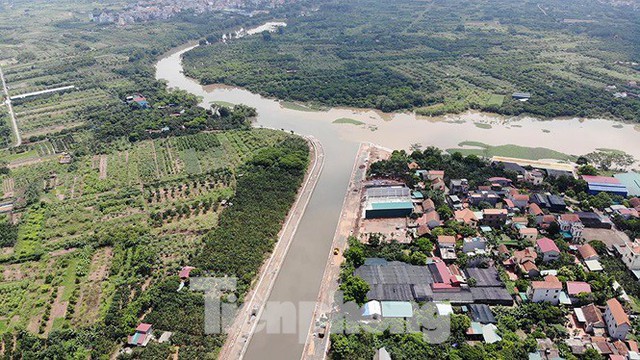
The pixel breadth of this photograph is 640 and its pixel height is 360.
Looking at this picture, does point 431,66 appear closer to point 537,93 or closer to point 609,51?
point 537,93

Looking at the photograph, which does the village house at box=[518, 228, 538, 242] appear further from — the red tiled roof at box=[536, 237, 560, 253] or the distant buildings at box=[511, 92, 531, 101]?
the distant buildings at box=[511, 92, 531, 101]

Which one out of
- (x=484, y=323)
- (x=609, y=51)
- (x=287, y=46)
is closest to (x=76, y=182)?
(x=484, y=323)

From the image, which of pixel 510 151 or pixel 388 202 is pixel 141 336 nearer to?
pixel 388 202

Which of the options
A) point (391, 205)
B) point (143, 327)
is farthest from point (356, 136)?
point (143, 327)

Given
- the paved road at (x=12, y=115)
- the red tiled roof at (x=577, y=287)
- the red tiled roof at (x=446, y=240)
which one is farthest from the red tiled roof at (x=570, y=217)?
the paved road at (x=12, y=115)

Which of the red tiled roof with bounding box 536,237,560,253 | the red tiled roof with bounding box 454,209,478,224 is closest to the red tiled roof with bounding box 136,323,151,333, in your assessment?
the red tiled roof with bounding box 454,209,478,224

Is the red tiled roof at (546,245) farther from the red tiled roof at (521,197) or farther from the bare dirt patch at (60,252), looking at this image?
the bare dirt patch at (60,252)
